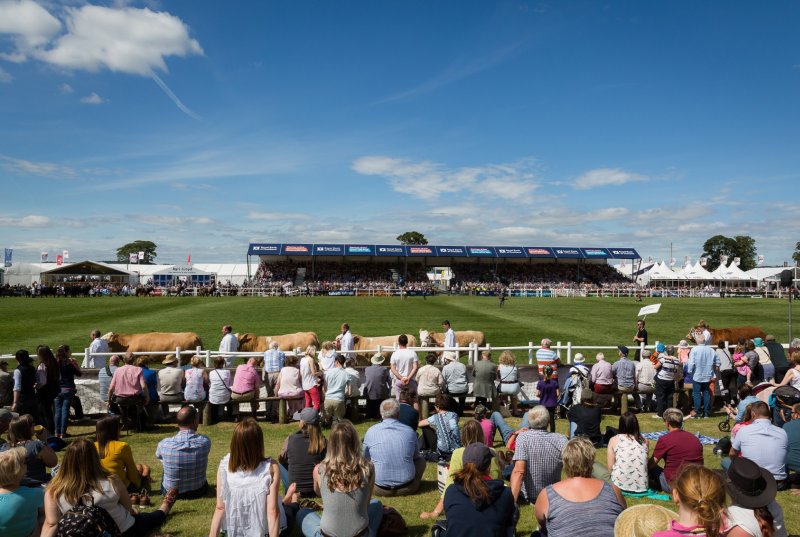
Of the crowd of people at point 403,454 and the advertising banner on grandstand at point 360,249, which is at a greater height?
the advertising banner on grandstand at point 360,249

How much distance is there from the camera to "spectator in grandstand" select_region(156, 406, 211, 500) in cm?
628

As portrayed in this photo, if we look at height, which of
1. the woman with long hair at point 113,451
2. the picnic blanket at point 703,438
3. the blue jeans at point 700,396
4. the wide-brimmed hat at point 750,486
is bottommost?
the picnic blanket at point 703,438

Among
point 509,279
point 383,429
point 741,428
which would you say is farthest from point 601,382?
point 509,279

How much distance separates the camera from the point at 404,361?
10625mm

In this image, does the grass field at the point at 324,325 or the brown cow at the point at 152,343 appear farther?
the brown cow at the point at 152,343

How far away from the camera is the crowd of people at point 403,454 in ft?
13.7

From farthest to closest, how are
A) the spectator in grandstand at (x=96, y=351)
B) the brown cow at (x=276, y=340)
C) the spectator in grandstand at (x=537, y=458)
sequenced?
the brown cow at (x=276, y=340)
the spectator in grandstand at (x=96, y=351)
the spectator in grandstand at (x=537, y=458)

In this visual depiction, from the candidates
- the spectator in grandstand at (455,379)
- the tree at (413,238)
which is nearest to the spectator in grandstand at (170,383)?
the spectator in grandstand at (455,379)

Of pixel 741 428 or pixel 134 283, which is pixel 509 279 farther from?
pixel 741 428

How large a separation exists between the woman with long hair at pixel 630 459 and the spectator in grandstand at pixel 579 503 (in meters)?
2.26

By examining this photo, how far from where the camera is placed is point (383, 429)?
249 inches

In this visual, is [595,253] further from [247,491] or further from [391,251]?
[247,491]

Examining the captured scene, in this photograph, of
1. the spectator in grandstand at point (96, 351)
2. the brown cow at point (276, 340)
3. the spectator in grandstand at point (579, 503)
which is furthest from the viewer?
the brown cow at point (276, 340)

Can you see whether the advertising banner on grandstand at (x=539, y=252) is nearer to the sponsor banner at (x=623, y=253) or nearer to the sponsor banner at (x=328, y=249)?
the sponsor banner at (x=623, y=253)
